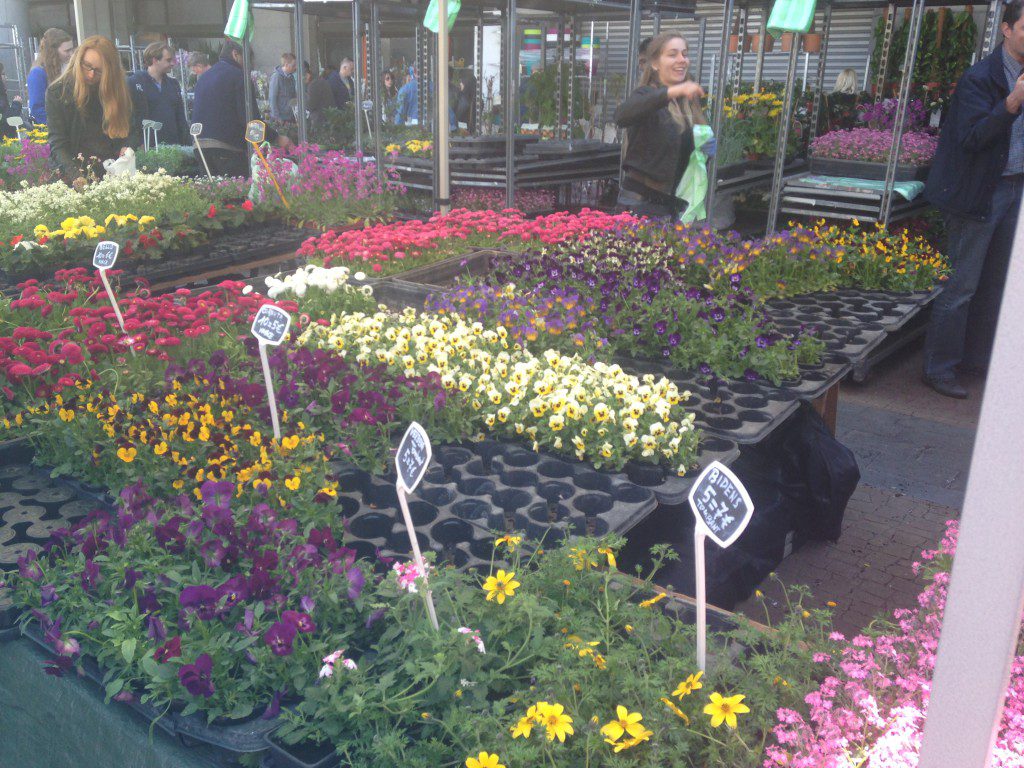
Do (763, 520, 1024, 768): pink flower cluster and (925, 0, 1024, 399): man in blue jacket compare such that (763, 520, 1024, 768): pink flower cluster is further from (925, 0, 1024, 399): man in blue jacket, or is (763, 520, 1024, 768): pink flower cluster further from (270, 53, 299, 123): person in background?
(270, 53, 299, 123): person in background

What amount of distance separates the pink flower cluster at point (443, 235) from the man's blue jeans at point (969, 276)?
6.19ft

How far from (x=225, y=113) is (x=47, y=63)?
134 cm

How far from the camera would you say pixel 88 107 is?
19.1 feet

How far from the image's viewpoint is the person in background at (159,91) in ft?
26.6

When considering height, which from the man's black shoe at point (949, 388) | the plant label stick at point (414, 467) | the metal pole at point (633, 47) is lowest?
the man's black shoe at point (949, 388)

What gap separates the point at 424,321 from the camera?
3.50 metres

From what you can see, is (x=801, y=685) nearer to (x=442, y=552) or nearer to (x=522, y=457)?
(x=442, y=552)

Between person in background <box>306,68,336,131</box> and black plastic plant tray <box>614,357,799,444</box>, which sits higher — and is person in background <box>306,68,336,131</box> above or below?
above

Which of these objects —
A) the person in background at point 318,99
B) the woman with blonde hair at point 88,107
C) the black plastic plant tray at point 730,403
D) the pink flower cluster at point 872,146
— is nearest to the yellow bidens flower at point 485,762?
the black plastic plant tray at point 730,403

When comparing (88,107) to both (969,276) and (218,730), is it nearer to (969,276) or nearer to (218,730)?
(218,730)

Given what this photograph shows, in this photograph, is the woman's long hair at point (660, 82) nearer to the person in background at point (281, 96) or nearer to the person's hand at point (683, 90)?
the person's hand at point (683, 90)

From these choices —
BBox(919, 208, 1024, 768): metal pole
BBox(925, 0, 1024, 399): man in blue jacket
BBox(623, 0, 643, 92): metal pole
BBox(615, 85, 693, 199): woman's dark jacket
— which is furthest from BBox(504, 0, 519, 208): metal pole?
BBox(919, 208, 1024, 768): metal pole

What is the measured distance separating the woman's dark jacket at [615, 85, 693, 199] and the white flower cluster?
1926 mm

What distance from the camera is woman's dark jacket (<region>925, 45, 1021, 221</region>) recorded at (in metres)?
4.71
